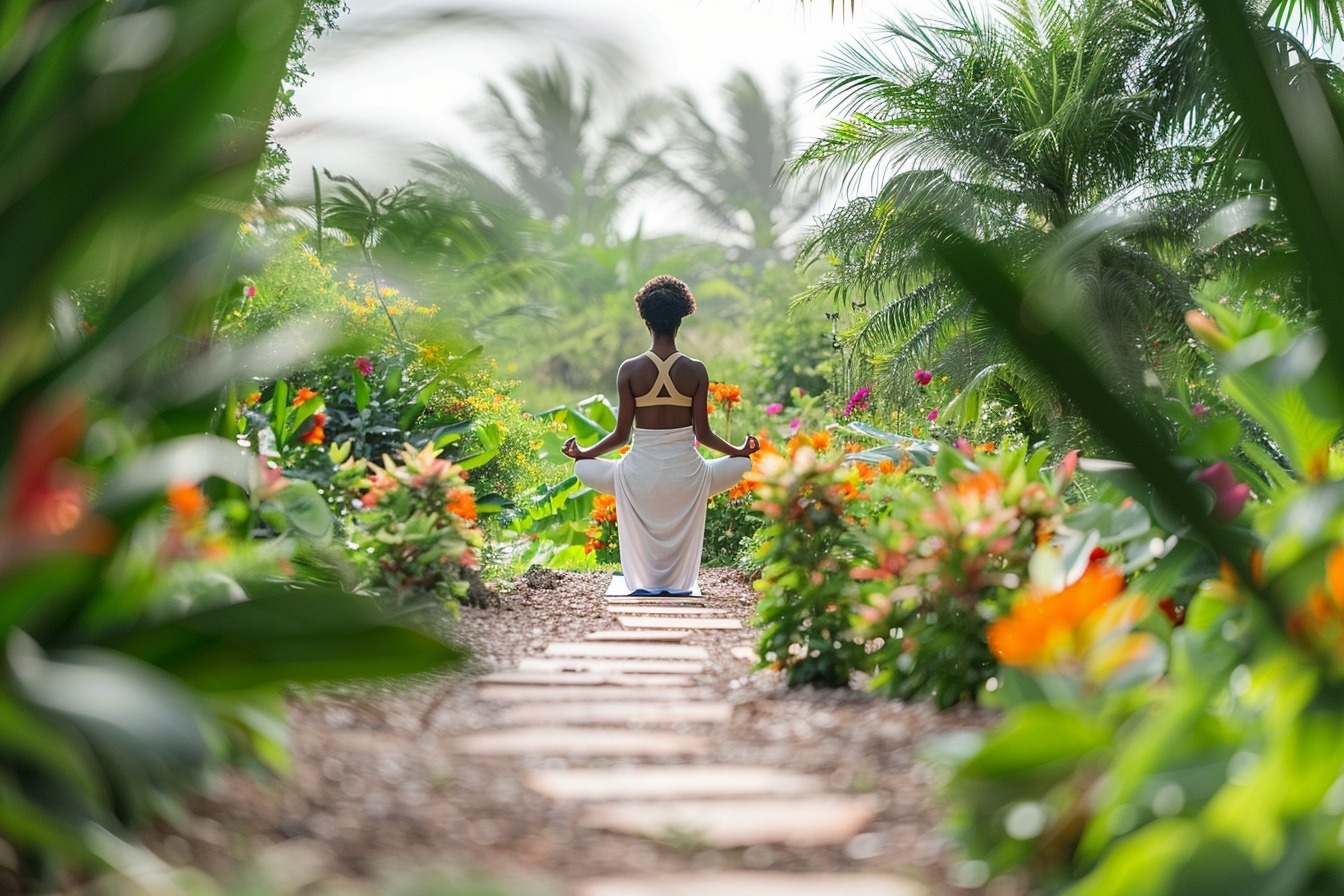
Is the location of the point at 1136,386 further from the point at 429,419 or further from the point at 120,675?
the point at 429,419

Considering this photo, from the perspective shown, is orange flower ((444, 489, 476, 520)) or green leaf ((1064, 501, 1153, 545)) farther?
orange flower ((444, 489, 476, 520))

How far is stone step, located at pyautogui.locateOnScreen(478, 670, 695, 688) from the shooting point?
3.29 m

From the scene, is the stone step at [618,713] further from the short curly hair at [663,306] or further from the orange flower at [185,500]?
the short curly hair at [663,306]

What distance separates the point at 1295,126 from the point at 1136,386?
0.61 feet

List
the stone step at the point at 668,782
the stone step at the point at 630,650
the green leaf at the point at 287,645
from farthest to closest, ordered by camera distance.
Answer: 1. the stone step at the point at 630,650
2. the stone step at the point at 668,782
3. the green leaf at the point at 287,645

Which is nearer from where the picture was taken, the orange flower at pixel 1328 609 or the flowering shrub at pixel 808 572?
the orange flower at pixel 1328 609

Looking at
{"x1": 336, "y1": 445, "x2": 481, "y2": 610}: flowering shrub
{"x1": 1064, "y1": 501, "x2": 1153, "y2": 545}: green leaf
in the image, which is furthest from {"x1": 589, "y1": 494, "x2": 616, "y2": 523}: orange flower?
{"x1": 1064, "y1": 501, "x2": 1153, "y2": 545}: green leaf

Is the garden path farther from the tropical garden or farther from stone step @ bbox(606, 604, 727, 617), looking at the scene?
stone step @ bbox(606, 604, 727, 617)

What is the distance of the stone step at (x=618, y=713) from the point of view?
279 cm

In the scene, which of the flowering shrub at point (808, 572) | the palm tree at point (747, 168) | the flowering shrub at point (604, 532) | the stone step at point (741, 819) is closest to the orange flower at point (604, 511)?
the flowering shrub at point (604, 532)

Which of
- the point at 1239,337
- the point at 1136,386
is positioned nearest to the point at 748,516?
the point at 1239,337

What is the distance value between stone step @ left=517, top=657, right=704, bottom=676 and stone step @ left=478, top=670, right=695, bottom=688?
0.07 meters

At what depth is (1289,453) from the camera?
2.39m

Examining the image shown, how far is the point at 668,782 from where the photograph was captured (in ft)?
7.41
